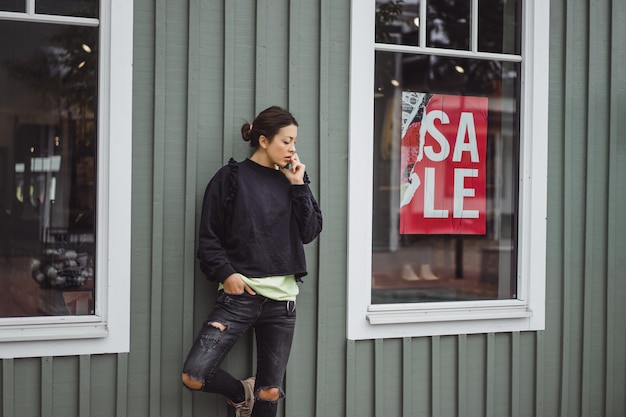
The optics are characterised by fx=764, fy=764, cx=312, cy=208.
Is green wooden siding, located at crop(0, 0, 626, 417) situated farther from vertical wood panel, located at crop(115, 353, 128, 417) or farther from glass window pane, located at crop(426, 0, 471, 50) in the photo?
glass window pane, located at crop(426, 0, 471, 50)

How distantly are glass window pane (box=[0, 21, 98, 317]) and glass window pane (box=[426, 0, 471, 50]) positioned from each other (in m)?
2.00

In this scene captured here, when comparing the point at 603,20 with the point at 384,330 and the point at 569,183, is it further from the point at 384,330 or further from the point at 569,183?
the point at 384,330

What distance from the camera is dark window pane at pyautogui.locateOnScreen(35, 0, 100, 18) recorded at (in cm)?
396

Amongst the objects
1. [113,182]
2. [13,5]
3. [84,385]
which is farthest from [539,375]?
[13,5]

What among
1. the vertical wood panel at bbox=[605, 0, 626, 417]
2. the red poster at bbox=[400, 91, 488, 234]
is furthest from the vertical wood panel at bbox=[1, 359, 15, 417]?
the vertical wood panel at bbox=[605, 0, 626, 417]

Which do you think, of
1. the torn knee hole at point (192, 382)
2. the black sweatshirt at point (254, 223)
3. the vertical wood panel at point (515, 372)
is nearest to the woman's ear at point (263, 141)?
the black sweatshirt at point (254, 223)

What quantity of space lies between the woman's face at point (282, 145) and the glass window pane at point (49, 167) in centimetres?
96

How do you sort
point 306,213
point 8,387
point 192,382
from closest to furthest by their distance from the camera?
point 192,382 → point 8,387 → point 306,213

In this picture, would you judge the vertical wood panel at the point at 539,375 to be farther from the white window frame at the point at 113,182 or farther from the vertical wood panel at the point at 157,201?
the white window frame at the point at 113,182

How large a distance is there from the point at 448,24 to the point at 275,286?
202 centimetres

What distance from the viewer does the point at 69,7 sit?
400cm

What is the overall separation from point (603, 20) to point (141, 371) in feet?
11.9

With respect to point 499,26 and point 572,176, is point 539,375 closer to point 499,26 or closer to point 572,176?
point 572,176

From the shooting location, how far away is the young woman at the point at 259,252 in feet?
12.5
